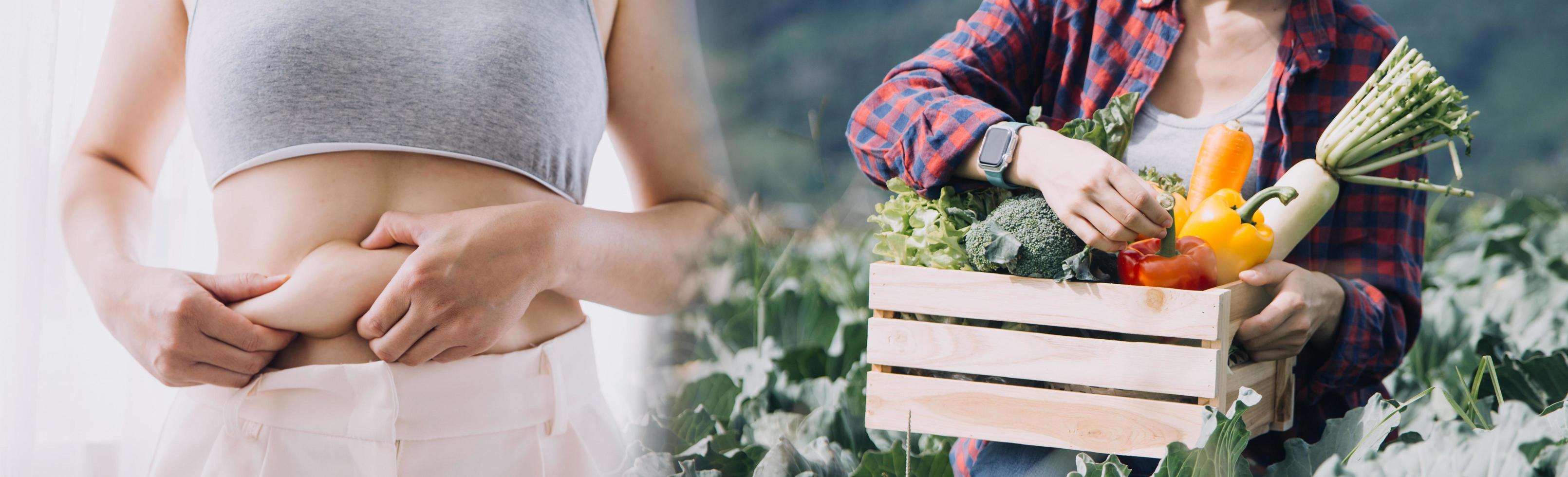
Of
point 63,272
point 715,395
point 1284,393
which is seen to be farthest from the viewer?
point 715,395

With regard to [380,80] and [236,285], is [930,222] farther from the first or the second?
[236,285]

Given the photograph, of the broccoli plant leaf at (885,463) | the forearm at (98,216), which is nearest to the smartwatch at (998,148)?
the broccoli plant leaf at (885,463)

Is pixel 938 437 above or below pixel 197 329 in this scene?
below

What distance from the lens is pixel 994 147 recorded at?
99 centimetres

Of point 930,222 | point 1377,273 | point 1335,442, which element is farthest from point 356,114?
point 1377,273

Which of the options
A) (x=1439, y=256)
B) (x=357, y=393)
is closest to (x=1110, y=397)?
(x=357, y=393)

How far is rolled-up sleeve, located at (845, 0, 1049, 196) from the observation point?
102 cm

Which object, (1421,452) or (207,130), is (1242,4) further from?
(207,130)

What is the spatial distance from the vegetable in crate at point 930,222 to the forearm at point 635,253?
221mm

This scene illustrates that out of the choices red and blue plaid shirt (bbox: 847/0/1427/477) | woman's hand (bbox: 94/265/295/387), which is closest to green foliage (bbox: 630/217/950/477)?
red and blue plaid shirt (bbox: 847/0/1427/477)

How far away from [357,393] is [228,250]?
9.8 inches

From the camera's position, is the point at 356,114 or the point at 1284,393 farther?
the point at 1284,393

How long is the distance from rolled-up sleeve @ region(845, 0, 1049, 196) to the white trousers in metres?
0.44

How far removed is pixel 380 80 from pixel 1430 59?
434 centimetres
